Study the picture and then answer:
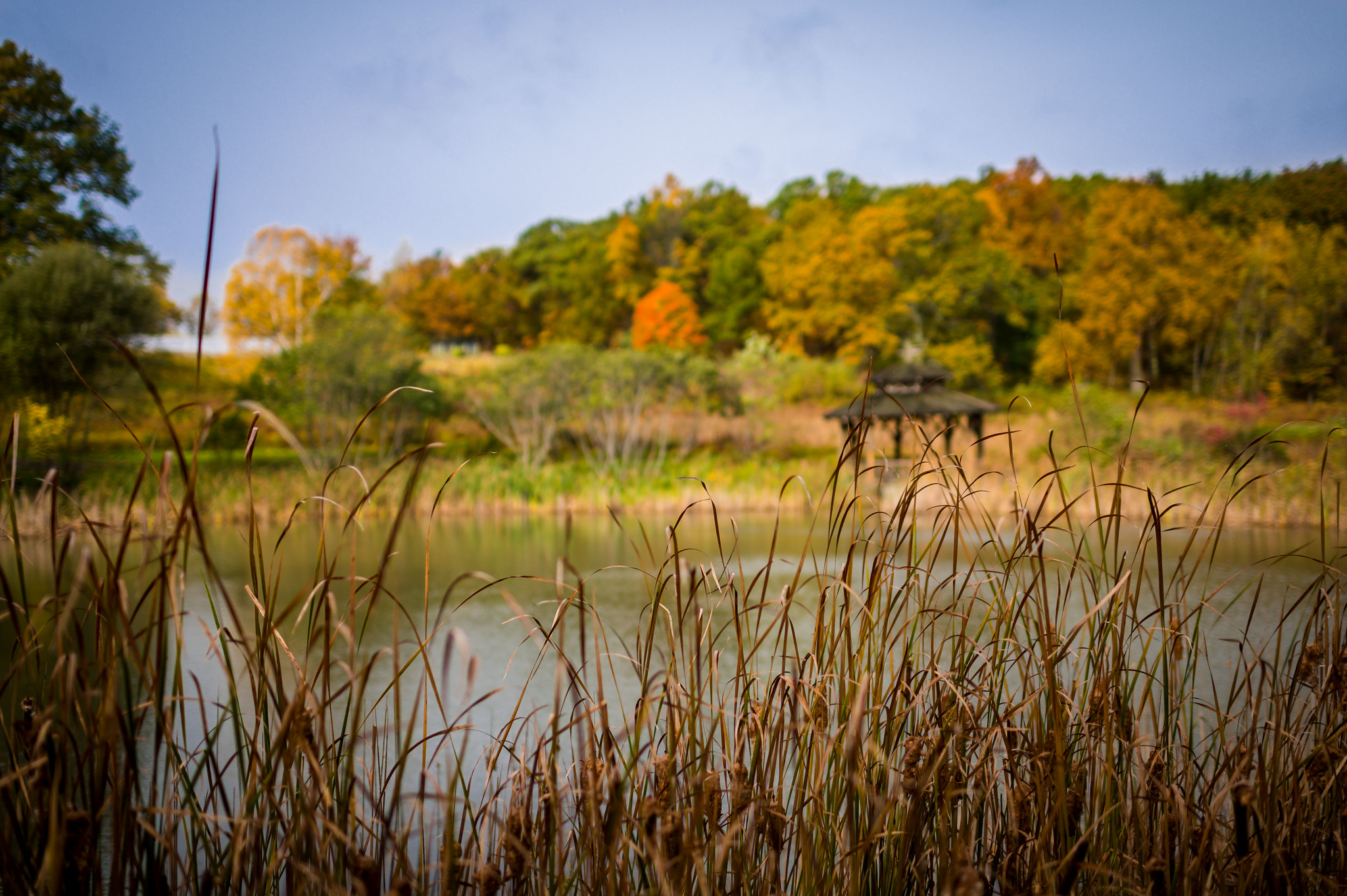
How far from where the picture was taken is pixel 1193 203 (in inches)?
995

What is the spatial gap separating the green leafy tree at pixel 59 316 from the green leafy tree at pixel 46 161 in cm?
276

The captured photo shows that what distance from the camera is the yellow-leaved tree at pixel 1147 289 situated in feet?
66.2

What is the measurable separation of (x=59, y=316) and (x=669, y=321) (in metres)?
17.6

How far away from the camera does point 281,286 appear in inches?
1026

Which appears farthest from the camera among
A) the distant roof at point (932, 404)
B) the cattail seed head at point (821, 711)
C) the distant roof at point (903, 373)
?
the distant roof at point (932, 404)

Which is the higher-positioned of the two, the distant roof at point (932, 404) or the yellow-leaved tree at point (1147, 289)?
the yellow-leaved tree at point (1147, 289)

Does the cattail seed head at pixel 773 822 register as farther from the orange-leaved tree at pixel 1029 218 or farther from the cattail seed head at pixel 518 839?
the orange-leaved tree at pixel 1029 218

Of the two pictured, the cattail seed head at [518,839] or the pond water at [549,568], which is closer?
the cattail seed head at [518,839]

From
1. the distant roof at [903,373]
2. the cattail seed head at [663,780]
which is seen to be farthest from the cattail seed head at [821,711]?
the distant roof at [903,373]

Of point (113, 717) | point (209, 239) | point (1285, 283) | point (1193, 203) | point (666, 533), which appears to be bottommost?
point (113, 717)

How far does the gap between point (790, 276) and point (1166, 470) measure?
14.4m

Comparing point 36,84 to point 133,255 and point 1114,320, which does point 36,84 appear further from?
point 1114,320

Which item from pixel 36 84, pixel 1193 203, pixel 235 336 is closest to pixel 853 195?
pixel 1193 203

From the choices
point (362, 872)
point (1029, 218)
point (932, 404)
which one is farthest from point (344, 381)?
point (1029, 218)
